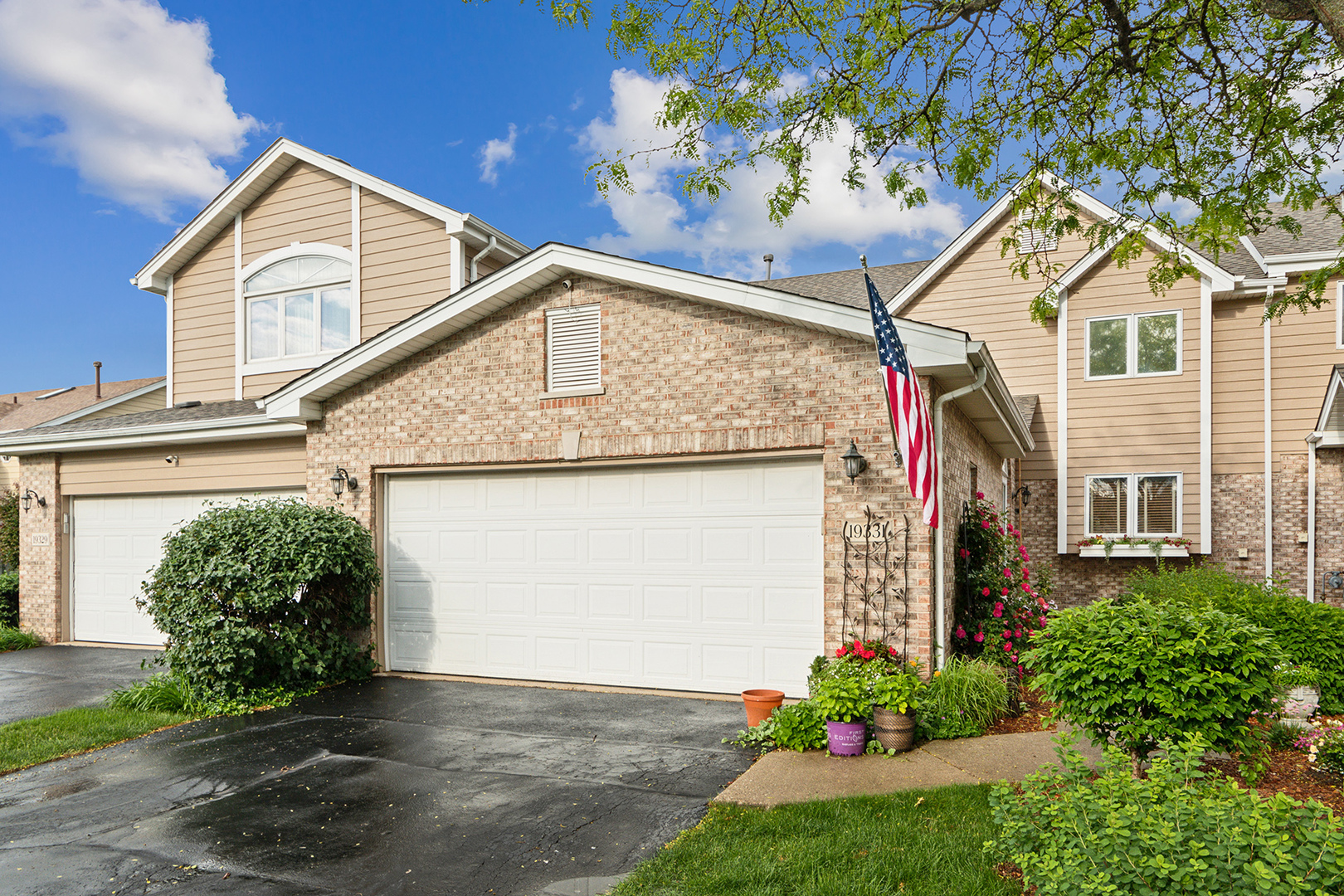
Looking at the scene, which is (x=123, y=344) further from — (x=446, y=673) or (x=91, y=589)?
(x=446, y=673)

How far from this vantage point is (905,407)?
21.7 ft

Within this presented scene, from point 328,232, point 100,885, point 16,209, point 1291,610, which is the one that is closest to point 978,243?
point 1291,610

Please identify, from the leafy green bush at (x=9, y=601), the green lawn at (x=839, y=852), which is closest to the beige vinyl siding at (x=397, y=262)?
the leafy green bush at (x=9, y=601)

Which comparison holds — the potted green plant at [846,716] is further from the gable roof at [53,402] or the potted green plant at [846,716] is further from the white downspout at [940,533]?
the gable roof at [53,402]

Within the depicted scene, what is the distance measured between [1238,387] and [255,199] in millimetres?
17496

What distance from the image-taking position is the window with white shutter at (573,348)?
9.52 metres

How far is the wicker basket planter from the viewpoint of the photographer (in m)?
6.81

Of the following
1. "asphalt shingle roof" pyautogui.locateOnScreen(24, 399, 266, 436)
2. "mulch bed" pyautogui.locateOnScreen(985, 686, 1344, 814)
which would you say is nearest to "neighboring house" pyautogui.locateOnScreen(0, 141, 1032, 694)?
"asphalt shingle roof" pyautogui.locateOnScreen(24, 399, 266, 436)

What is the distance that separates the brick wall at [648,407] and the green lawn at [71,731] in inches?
125

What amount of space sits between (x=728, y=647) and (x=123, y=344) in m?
25.5

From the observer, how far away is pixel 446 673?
10.3 m

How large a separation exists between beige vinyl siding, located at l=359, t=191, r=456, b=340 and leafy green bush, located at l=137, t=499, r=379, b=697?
4463mm

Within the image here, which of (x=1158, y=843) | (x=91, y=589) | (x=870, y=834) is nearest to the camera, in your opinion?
(x=1158, y=843)

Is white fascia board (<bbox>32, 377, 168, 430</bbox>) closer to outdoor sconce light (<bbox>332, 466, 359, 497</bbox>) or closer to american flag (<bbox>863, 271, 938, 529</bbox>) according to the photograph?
outdoor sconce light (<bbox>332, 466, 359, 497</bbox>)
